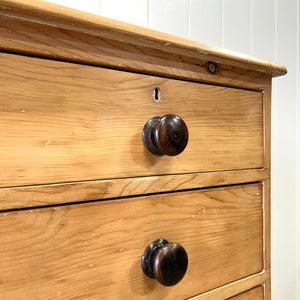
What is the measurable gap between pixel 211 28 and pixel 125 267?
2.71 ft

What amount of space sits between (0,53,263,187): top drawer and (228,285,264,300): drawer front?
22 centimetres

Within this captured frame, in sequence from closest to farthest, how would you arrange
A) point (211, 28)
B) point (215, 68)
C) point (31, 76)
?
point (31, 76) < point (215, 68) < point (211, 28)

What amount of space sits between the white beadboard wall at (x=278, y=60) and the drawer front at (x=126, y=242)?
0.61 meters

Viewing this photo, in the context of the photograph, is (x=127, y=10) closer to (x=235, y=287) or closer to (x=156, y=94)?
(x=156, y=94)

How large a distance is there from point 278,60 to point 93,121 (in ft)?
3.31

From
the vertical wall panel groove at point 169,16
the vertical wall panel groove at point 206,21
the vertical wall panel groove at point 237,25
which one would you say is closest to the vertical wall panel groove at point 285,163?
the vertical wall panel groove at point 237,25

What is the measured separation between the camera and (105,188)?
397 mm

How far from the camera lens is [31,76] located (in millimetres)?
345

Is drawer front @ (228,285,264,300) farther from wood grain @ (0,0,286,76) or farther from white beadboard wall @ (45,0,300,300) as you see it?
white beadboard wall @ (45,0,300,300)

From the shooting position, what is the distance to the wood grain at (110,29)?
0.31m

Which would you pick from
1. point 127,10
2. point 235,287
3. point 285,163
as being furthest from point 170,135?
point 285,163

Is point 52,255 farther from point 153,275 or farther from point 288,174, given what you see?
point 288,174

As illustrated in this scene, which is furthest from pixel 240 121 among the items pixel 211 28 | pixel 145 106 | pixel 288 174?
pixel 288 174

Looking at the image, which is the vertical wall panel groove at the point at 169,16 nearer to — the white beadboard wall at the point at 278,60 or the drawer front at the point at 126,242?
the white beadboard wall at the point at 278,60
